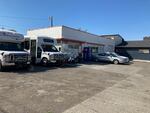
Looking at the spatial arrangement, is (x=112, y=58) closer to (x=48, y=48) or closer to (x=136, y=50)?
(x=48, y=48)

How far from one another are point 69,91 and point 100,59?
16683 mm

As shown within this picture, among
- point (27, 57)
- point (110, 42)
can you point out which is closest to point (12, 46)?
point (27, 57)

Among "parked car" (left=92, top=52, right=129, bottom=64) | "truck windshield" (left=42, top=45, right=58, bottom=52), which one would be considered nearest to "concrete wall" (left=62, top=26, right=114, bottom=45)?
"parked car" (left=92, top=52, right=129, bottom=64)

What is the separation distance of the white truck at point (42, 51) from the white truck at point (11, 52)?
78.8 inches

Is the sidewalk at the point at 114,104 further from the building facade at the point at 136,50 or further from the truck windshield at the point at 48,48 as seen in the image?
the building facade at the point at 136,50

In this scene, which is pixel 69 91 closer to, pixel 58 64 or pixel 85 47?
pixel 58 64

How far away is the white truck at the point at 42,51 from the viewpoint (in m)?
14.3

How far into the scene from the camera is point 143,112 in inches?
192

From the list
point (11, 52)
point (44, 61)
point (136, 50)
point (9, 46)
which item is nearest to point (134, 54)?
point (136, 50)

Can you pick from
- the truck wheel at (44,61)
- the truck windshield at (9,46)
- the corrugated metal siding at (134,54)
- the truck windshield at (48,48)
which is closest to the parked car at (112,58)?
the truck windshield at (48,48)

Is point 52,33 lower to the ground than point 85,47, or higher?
higher

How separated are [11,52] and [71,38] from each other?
1136cm

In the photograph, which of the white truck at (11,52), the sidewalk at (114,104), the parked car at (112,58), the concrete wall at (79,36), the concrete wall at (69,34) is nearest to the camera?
the sidewalk at (114,104)

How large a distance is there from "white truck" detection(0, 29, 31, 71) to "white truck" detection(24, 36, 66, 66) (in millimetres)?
2001
